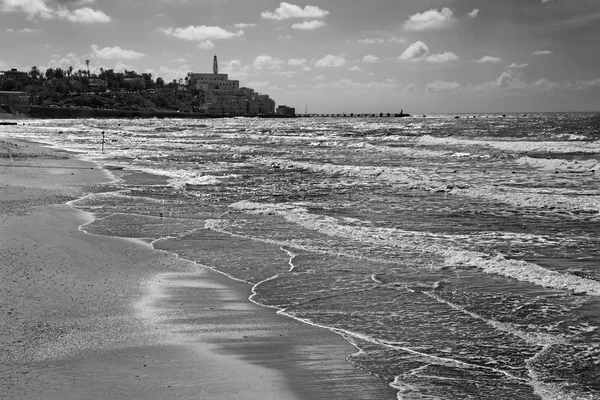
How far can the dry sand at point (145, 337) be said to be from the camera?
185 inches

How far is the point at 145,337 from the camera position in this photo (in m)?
5.84

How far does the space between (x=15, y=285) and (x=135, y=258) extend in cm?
222

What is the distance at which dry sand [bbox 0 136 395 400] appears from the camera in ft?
15.4

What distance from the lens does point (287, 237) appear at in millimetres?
11320

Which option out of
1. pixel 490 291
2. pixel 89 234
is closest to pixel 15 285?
pixel 89 234

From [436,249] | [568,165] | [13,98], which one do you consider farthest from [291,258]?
[13,98]

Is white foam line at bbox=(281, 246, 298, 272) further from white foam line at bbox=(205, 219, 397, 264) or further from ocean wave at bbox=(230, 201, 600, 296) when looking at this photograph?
ocean wave at bbox=(230, 201, 600, 296)

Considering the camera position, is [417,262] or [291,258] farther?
[291,258]

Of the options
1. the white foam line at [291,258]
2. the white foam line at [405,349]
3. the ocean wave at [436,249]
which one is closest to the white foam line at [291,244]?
the white foam line at [291,258]

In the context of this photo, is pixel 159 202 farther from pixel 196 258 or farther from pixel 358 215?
pixel 196 258

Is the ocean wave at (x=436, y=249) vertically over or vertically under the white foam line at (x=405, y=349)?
over

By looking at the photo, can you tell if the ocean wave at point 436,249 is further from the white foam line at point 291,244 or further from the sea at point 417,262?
the white foam line at point 291,244

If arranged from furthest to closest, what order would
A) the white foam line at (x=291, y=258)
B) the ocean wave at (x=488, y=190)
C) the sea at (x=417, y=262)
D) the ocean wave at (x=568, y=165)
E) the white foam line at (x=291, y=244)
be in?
the ocean wave at (x=568, y=165), the ocean wave at (x=488, y=190), the white foam line at (x=291, y=244), the white foam line at (x=291, y=258), the sea at (x=417, y=262)

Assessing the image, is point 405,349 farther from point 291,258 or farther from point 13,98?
point 13,98
